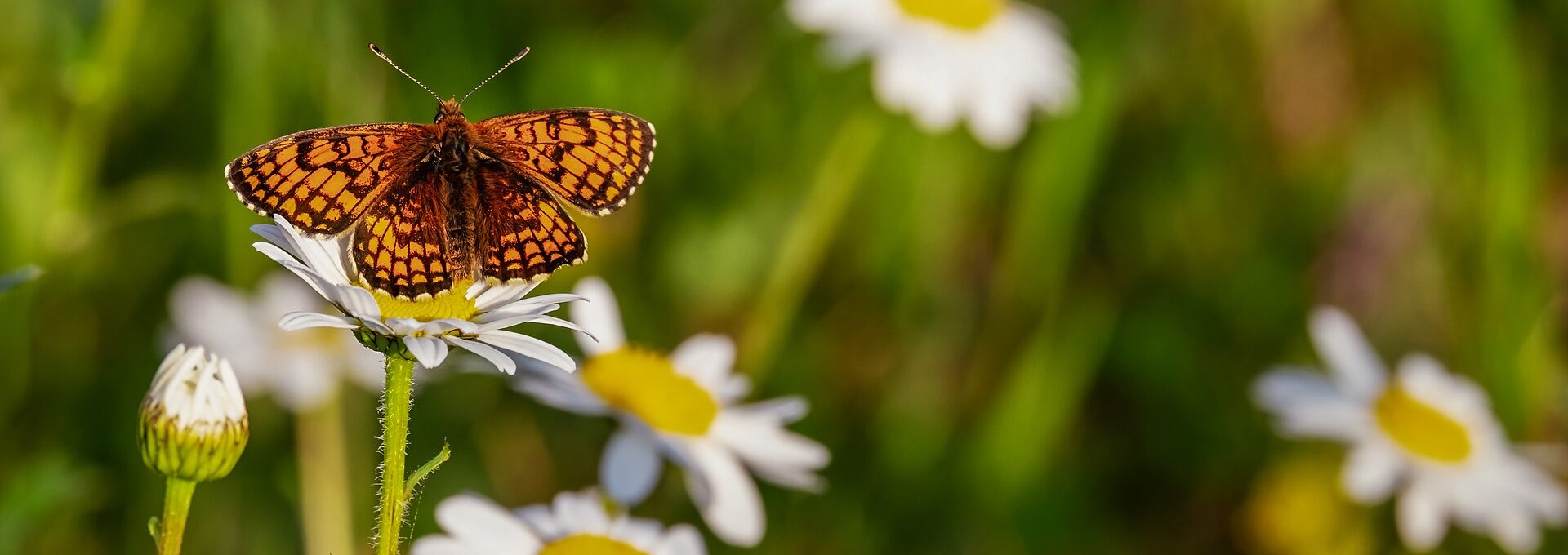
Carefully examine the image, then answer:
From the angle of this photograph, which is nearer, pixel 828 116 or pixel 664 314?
pixel 664 314

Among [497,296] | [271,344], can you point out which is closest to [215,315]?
[271,344]

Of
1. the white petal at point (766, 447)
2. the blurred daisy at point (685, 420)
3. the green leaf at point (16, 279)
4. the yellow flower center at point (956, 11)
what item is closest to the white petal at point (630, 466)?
the blurred daisy at point (685, 420)

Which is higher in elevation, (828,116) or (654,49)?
(654,49)

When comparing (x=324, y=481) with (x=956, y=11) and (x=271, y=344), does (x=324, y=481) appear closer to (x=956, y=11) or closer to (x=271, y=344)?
(x=271, y=344)

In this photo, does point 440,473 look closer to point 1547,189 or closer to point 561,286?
point 561,286

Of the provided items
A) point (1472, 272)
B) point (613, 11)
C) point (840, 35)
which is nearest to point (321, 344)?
point (840, 35)

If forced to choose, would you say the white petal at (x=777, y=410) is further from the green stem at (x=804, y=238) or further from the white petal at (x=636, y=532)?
the green stem at (x=804, y=238)

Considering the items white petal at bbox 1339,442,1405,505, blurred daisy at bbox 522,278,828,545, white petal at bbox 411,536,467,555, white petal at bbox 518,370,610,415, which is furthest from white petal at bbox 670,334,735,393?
white petal at bbox 1339,442,1405,505
